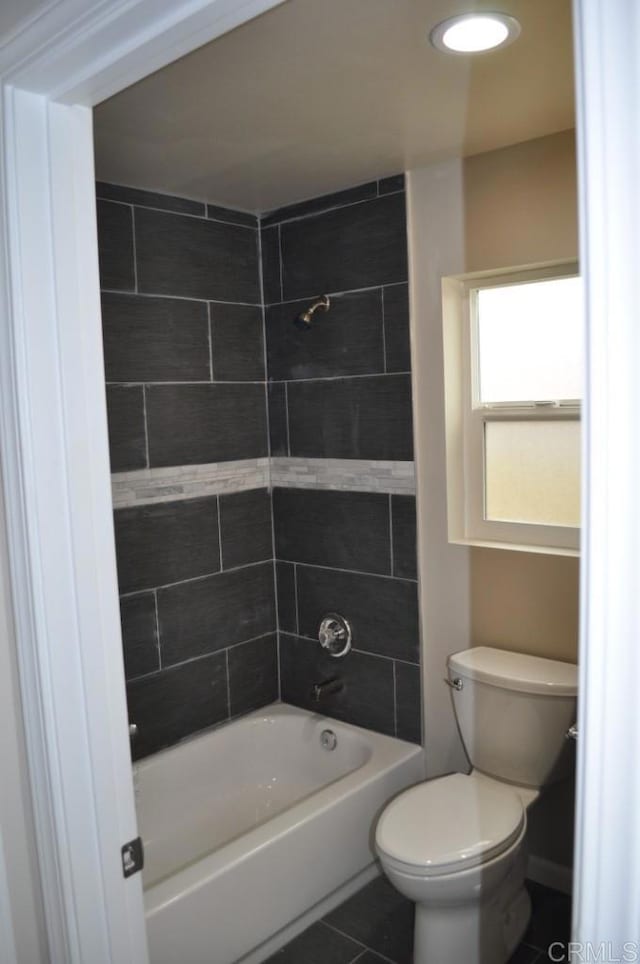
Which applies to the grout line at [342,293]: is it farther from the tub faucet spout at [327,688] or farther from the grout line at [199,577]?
the tub faucet spout at [327,688]

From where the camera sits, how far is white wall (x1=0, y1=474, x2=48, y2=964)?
4.02 feet

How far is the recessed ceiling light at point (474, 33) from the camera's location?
1574 millimetres

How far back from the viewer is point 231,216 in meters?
3.03

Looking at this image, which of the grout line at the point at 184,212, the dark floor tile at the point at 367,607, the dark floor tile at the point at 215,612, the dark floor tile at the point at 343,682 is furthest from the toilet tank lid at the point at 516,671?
the grout line at the point at 184,212

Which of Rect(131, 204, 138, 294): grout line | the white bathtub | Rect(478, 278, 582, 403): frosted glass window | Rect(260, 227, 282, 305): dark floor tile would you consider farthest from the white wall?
Rect(260, 227, 282, 305): dark floor tile

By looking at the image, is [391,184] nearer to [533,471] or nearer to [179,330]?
[179,330]

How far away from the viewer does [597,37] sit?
22.6 inches

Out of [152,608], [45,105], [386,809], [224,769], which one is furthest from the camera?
[224,769]

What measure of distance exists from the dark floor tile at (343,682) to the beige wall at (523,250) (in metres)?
0.48

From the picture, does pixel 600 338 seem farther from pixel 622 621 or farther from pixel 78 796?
pixel 78 796

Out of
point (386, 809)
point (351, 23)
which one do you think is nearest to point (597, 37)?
point (351, 23)

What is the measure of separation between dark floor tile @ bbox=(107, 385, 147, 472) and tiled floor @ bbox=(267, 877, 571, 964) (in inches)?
66.6

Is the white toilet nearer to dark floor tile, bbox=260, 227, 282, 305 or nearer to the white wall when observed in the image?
the white wall

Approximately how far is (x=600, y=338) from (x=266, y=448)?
105 inches
